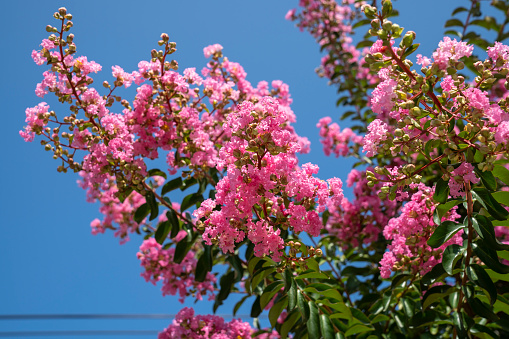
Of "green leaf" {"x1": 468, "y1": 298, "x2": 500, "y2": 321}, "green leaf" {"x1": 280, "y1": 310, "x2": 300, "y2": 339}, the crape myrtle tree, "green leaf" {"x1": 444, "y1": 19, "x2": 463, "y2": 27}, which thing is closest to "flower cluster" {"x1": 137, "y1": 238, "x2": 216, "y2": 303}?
the crape myrtle tree

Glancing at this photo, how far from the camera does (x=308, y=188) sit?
1636mm

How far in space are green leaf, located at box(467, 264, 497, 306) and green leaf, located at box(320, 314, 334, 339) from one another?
599 millimetres

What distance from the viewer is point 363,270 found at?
8.84 feet

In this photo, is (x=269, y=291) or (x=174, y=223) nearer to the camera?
(x=269, y=291)

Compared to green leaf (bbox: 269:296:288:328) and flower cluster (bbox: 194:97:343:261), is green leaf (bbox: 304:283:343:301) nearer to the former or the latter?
green leaf (bbox: 269:296:288:328)

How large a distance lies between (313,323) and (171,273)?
4.68 feet

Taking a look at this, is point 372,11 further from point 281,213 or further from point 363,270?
point 363,270

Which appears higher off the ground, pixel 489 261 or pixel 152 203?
pixel 152 203

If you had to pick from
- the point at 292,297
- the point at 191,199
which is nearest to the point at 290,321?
the point at 292,297

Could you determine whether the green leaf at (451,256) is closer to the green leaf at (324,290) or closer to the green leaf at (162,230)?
the green leaf at (324,290)

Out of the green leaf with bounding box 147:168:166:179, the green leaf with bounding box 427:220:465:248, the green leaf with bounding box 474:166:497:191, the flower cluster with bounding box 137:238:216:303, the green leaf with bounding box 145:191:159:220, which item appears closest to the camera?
the green leaf with bounding box 474:166:497:191

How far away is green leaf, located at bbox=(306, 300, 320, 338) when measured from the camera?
1.73 m

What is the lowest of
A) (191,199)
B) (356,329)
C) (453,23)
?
(356,329)

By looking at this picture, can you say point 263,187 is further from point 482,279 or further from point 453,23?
point 453,23
